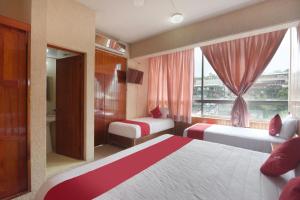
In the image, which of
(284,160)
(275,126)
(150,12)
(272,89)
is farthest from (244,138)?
(150,12)

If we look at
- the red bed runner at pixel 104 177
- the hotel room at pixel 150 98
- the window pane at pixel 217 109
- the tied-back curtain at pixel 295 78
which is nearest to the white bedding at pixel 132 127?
the hotel room at pixel 150 98

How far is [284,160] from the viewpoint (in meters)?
1.33

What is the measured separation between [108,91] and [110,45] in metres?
1.14

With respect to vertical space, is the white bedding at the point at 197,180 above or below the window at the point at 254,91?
below

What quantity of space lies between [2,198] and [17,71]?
59.0 inches

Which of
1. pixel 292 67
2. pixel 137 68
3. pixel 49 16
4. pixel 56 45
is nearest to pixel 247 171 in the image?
pixel 292 67

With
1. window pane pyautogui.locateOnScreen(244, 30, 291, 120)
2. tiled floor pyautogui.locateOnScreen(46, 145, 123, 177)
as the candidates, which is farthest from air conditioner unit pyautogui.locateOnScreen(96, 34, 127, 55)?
window pane pyautogui.locateOnScreen(244, 30, 291, 120)

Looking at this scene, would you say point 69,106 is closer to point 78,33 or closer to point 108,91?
point 108,91

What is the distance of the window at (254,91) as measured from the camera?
3.42 meters

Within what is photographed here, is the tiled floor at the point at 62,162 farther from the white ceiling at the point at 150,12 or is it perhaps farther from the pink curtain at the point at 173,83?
the white ceiling at the point at 150,12

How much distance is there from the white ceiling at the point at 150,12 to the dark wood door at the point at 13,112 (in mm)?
1401

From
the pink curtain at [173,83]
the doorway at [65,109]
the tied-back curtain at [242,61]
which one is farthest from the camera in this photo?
the pink curtain at [173,83]

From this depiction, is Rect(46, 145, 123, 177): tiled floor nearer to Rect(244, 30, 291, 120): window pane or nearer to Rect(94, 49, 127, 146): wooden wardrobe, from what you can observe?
Rect(94, 49, 127, 146): wooden wardrobe

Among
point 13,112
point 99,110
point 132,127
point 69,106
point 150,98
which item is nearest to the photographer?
point 13,112
